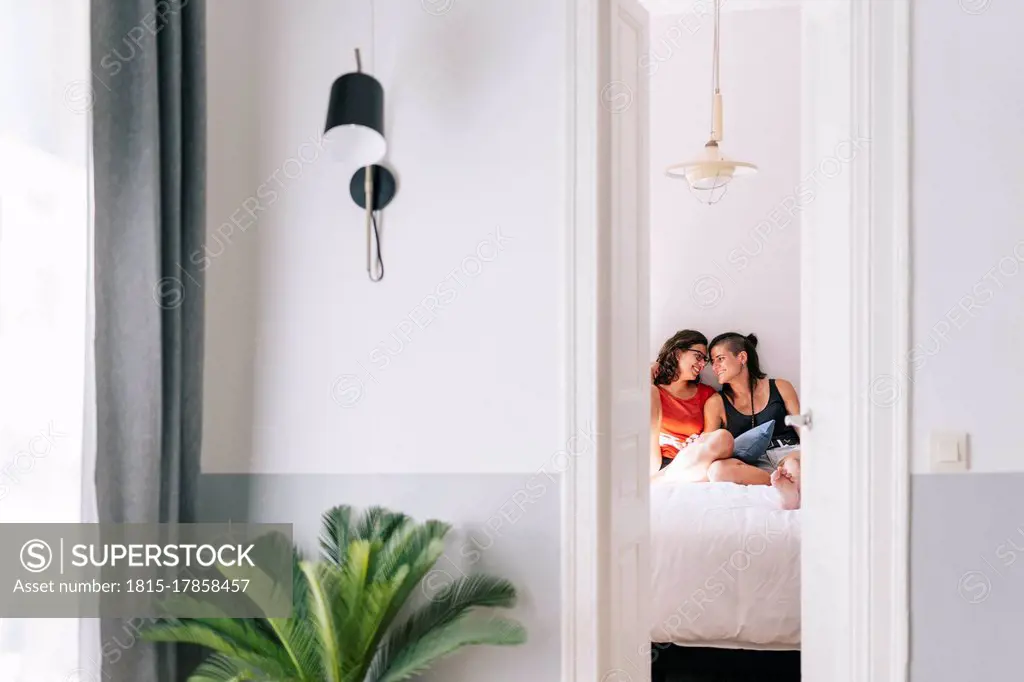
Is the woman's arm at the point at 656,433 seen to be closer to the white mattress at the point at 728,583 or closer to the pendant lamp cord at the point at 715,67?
the white mattress at the point at 728,583

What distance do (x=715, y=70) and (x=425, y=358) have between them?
3028 mm

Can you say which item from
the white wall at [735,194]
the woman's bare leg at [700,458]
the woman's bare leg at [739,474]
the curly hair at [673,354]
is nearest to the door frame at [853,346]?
the woman's bare leg at [739,474]

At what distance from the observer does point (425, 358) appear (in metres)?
2.02

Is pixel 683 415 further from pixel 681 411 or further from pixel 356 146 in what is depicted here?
pixel 356 146

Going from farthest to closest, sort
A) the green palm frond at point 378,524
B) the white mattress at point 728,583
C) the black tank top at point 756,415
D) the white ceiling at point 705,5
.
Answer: the white ceiling at point 705,5 → the black tank top at point 756,415 → the white mattress at point 728,583 → the green palm frond at point 378,524

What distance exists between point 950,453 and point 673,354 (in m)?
2.53

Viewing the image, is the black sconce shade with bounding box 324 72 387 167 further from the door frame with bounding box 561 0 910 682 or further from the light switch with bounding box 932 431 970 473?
the light switch with bounding box 932 431 970 473

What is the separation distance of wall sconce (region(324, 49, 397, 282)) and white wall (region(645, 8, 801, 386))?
2742 millimetres

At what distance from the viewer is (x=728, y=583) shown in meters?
2.72

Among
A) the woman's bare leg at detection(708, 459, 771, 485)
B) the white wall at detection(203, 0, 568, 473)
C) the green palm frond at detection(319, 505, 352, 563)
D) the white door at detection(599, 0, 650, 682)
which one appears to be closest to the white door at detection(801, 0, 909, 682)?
the white door at detection(599, 0, 650, 682)

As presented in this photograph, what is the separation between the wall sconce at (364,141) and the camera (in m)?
1.82

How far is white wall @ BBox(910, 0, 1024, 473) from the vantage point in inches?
73.8

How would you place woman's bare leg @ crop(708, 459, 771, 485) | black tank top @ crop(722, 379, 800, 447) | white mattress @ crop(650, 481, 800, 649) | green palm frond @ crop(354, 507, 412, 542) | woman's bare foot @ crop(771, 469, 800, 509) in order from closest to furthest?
green palm frond @ crop(354, 507, 412, 542)
white mattress @ crop(650, 481, 800, 649)
woman's bare foot @ crop(771, 469, 800, 509)
woman's bare leg @ crop(708, 459, 771, 485)
black tank top @ crop(722, 379, 800, 447)

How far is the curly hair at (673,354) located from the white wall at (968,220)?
2.47m
